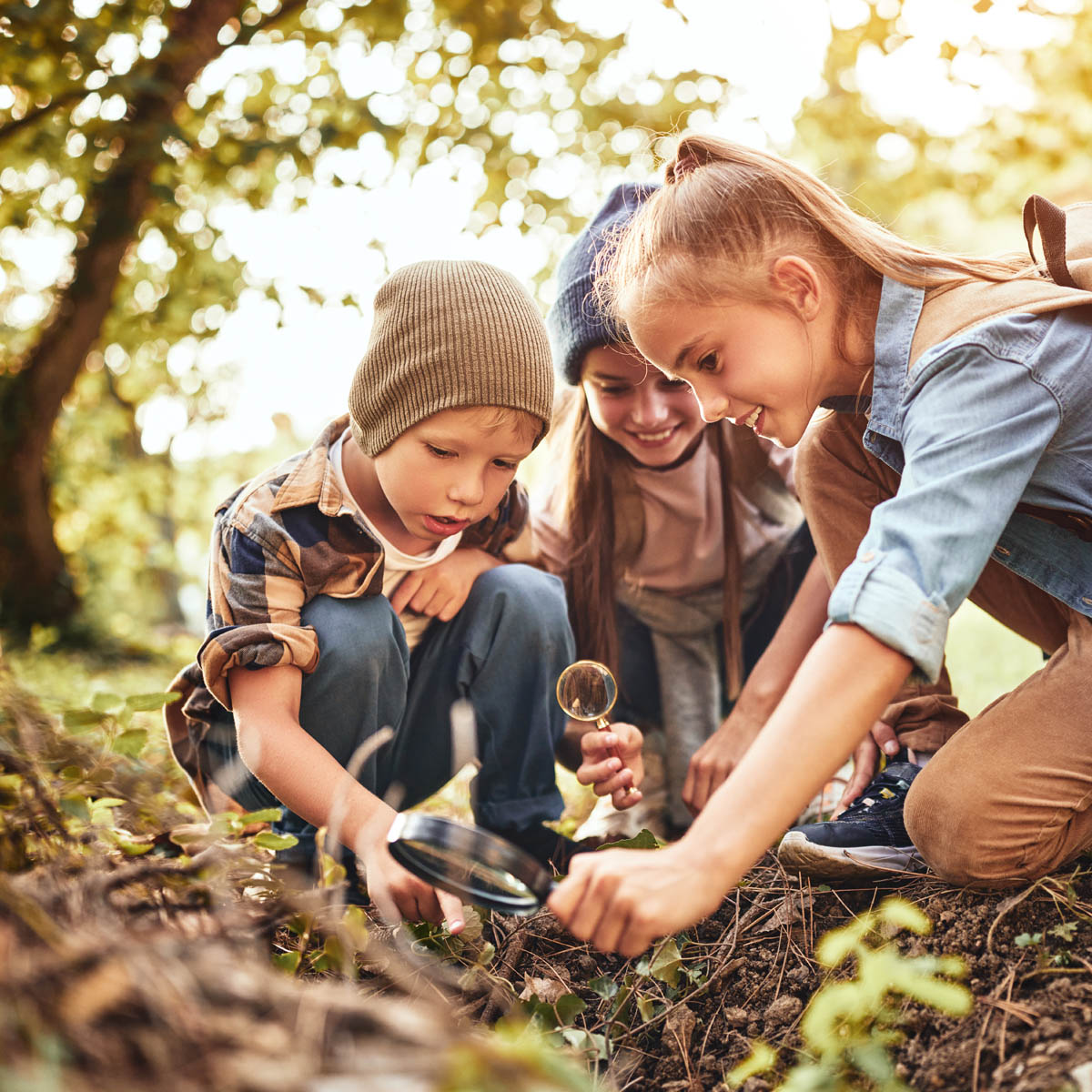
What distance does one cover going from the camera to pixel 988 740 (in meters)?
1.79

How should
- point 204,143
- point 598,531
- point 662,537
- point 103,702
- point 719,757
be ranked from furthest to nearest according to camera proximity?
point 204,143, point 662,537, point 598,531, point 719,757, point 103,702

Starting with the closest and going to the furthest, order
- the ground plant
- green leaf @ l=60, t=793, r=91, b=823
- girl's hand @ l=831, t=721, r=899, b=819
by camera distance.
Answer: the ground plant, green leaf @ l=60, t=793, r=91, b=823, girl's hand @ l=831, t=721, r=899, b=819

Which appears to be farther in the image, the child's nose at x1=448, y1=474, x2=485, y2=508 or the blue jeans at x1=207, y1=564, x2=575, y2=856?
the blue jeans at x1=207, y1=564, x2=575, y2=856

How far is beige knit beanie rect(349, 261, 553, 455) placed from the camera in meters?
2.12

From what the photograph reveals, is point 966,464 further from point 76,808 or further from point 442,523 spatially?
point 76,808

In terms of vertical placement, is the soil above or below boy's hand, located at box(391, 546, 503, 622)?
below

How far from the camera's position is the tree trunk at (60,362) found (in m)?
4.89

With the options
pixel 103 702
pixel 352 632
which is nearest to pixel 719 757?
pixel 352 632

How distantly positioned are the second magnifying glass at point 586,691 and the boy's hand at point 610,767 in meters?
0.02

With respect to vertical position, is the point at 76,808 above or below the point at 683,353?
below

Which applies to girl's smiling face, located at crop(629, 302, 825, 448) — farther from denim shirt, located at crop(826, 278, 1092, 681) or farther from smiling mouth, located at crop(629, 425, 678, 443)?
smiling mouth, located at crop(629, 425, 678, 443)

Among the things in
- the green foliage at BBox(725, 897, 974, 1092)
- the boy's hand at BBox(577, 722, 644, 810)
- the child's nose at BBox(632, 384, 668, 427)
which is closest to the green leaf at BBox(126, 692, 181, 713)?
the boy's hand at BBox(577, 722, 644, 810)

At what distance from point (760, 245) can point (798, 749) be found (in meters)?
1.03

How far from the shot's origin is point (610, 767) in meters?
2.04
